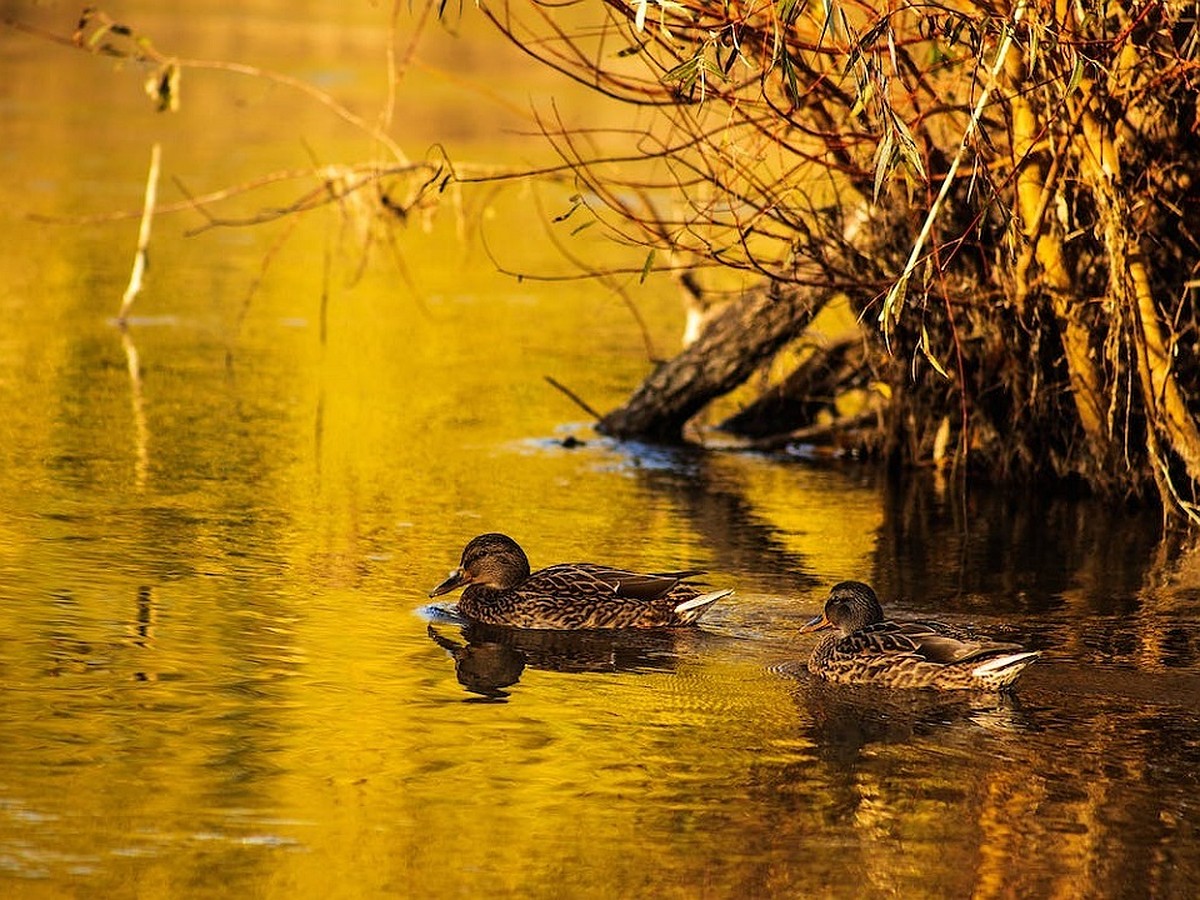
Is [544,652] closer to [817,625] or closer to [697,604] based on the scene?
[697,604]

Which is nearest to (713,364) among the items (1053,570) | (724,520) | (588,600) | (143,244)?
(724,520)

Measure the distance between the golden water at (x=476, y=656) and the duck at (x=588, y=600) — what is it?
0.48ft

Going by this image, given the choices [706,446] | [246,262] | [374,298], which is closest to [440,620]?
[706,446]

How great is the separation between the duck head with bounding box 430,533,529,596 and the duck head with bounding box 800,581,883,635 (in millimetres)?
1427

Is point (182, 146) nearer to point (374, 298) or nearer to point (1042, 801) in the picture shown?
point (374, 298)

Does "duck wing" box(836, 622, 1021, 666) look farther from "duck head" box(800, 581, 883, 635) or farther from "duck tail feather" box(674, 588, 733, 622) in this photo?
"duck tail feather" box(674, 588, 733, 622)

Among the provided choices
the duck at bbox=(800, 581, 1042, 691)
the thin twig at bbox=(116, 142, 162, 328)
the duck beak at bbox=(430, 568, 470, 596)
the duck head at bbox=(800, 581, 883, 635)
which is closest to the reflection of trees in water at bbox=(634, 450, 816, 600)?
the duck head at bbox=(800, 581, 883, 635)

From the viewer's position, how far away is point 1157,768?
800 centimetres

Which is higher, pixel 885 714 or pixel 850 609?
pixel 850 609

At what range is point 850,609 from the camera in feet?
31.2

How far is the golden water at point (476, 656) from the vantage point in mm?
6934

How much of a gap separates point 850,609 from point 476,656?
5.03ft

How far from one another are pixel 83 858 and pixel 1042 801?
3.06 metres

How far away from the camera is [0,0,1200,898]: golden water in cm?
693
